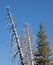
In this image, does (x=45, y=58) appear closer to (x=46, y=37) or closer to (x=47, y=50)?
(x=47, y=50)

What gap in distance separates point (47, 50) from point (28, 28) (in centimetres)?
768

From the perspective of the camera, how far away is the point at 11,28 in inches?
497

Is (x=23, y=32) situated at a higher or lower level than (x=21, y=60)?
higher

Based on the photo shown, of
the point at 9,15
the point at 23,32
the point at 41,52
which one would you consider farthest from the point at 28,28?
the point at 9,15

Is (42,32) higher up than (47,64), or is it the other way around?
(42,32)

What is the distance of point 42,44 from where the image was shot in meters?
37.7

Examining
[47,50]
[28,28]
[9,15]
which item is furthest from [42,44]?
[9,15]

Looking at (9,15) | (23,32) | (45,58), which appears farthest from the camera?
(45,58)

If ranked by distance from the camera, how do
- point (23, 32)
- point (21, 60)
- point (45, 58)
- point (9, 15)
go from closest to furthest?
1. point (21, 60)
2. point (9, 15)
3. point (23, 32)
4. point (45, 58)

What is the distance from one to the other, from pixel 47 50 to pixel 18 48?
2563 centimetres

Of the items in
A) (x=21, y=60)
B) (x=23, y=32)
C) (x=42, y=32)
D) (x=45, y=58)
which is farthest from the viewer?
(x=42, y=32)

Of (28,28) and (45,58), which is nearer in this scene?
(28,28)

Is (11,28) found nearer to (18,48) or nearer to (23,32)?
(18,48)

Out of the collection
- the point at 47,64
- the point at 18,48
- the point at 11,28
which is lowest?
the point at 47,64
